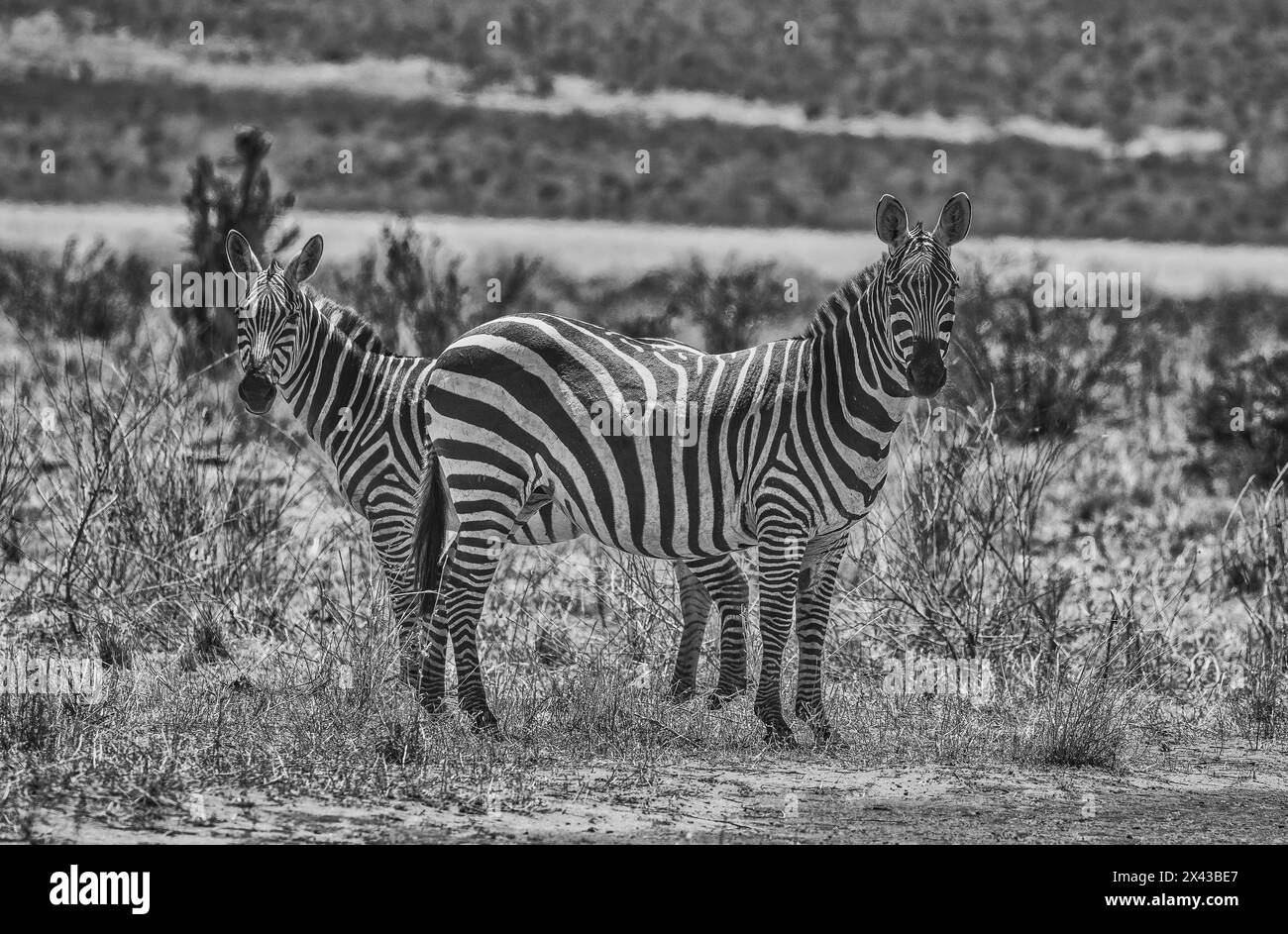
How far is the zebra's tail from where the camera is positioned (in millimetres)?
8648

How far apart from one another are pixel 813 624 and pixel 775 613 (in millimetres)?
364

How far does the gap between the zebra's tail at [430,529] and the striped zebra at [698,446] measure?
11 mm

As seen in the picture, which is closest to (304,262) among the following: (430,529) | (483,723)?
(430,529)

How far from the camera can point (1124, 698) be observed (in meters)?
8.56

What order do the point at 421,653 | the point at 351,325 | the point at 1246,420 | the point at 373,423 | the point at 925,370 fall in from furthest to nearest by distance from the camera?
Result: the point at 1246,420, the point at 351,325, the point at 373,423, the point at 421,653, the point at 925,370

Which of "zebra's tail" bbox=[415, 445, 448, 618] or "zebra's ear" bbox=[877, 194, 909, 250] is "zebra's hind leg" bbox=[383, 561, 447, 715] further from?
"zebra's ear" bbox=[877, 194, 909, 250]

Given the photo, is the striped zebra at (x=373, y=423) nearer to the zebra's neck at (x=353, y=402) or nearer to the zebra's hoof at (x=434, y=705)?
the zebra's neck at (x=353, y=402)

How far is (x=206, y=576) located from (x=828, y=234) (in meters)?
26.2

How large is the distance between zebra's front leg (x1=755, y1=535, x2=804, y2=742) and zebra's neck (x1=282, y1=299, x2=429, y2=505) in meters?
2.10

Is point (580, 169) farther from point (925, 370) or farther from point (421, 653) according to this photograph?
point (925, 370)

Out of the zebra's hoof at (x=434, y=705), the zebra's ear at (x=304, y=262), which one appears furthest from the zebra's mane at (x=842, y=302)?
the zebra's ear at (x=304, y=262)

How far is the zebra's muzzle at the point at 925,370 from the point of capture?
7672mm

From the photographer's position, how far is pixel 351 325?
9586mm
